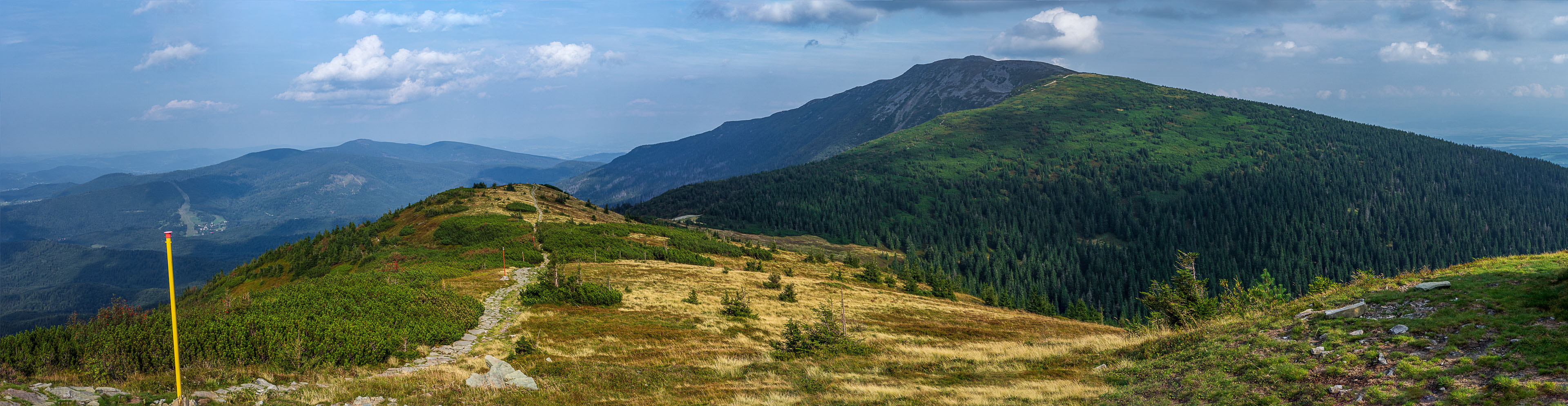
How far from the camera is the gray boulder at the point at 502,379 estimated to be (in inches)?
738

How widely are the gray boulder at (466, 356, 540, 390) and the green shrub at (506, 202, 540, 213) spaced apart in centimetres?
8188

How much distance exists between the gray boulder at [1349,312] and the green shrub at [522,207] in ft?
311

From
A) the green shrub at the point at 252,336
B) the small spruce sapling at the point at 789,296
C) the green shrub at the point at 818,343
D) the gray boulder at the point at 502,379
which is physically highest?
the green shrub at the point at 252,336

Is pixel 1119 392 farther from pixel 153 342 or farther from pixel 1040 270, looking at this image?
pixel 1040 270

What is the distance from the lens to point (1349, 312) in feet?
62.5

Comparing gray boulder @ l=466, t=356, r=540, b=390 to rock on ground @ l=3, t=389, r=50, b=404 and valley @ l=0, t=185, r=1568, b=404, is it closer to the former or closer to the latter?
valley @ l=0, t=185, r=1568, b=404

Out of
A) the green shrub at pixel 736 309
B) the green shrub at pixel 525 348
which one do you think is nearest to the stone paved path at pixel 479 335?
the green shrub at pixel 525 348

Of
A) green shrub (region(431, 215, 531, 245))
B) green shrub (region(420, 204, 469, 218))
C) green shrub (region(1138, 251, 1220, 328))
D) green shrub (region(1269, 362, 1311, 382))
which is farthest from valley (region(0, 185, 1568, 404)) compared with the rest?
green shrub (region(420, 204, 469, 218))

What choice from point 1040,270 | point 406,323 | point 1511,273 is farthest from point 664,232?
point 1040,270

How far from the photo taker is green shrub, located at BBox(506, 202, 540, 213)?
320 feet

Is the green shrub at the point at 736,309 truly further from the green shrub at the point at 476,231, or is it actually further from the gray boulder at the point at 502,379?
the green shrub at the point at 476,231

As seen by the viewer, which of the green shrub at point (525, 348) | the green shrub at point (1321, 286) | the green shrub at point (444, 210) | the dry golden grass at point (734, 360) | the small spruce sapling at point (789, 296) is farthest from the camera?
the green shrub at point (444, 210)

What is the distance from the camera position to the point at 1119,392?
1777cm

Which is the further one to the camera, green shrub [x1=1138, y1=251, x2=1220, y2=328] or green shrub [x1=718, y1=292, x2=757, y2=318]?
green shrub [x1=718, y1=292, x2=757, y2=318]
